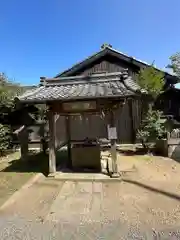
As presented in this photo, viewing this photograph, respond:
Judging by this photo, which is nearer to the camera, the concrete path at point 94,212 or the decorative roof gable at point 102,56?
the concrete path at point 94,212

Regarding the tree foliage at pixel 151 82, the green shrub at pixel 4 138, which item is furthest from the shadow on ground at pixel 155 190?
the green shrub at pixel 4 138

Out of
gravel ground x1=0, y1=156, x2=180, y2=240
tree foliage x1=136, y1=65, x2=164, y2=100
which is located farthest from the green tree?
gravel ground x1=0, y1=156, x2=180, y2=240

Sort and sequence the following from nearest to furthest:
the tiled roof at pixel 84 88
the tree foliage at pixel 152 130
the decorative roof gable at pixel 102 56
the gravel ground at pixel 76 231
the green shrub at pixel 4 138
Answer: the gravel ground at pixel 76 231, the tiled roof at pixel 84 88, the tree foliage at pixel 152 130, the green shrub at pixel 4 138, the decorative roof gable at pixel 102 56

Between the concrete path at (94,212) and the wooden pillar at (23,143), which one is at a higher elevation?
the wooden pillar at (23,143)

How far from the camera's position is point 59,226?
157 inches

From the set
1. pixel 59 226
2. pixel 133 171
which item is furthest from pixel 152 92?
pixel 59 226

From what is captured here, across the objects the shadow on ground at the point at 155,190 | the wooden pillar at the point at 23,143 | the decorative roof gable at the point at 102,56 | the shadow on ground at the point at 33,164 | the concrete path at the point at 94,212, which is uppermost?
the decorative roof gable at the point at 102,56

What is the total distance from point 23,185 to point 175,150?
6.55 m

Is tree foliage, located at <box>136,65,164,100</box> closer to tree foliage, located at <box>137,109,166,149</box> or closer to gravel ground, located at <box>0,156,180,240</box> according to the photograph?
tree foliage, located at <box>137,109,166,149</box>

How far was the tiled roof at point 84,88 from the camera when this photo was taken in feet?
20.9

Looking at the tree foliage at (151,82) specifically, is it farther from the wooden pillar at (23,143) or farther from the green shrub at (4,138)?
the green shrub at (4,138)

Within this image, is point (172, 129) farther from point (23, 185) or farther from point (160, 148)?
point (23, 185)

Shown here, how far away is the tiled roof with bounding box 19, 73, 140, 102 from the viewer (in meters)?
6.36

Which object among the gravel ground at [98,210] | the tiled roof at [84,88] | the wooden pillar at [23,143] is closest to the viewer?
the gravel ground at [98,210]
